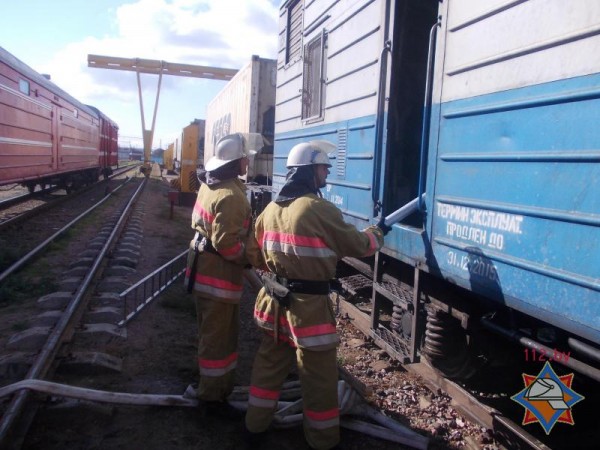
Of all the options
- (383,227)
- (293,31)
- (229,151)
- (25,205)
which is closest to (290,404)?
(383,227)

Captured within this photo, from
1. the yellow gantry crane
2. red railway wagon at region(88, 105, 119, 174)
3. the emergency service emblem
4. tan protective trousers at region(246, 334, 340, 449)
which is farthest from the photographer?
the yellow gantry crane

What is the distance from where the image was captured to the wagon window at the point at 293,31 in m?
7.13

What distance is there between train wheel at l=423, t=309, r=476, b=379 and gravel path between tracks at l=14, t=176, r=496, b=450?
10.1 inches

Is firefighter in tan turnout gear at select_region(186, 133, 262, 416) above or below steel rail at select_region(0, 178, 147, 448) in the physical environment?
above

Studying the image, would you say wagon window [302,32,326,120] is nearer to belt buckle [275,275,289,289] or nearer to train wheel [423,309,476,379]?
train wheel [423,309,476,379]

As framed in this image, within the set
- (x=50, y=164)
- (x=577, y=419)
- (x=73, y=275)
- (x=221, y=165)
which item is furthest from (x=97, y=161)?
(x=577, y=419)

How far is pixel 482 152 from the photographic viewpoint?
3158 mm

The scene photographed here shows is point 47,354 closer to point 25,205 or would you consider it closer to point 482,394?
point 482,394

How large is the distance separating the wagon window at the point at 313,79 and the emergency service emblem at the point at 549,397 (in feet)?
12.6

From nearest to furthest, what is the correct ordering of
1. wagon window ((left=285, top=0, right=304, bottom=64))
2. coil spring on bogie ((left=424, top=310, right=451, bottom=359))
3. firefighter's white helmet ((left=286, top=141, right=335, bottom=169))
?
firefighter's white helmet ((left=286, top=141, right=335, bottom=169))
coil spring on bogie ((left=424, top=310, right=451, bottom=359))
wagon window ((left=285, top=0, right=304, bottom=64))

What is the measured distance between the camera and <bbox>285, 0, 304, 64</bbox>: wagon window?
23.4ft

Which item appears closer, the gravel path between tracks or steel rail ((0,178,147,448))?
steel rail ((0,178,147,448))

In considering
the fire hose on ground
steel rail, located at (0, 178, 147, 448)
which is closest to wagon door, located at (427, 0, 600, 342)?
the fire hose on ground

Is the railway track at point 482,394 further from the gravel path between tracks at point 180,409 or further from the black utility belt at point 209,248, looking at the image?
the black utility belt at point 209,248
